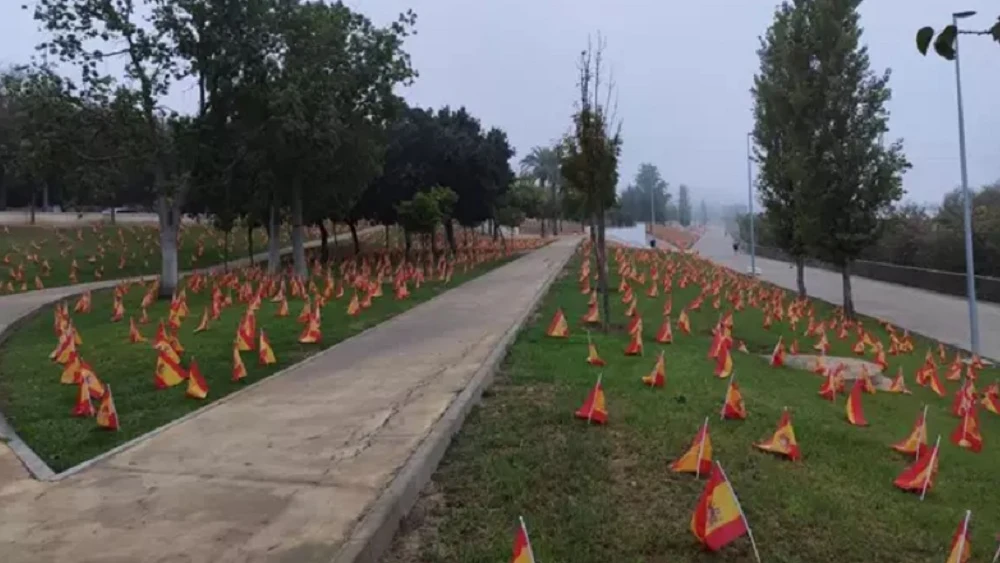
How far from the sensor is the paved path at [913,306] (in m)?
24.4

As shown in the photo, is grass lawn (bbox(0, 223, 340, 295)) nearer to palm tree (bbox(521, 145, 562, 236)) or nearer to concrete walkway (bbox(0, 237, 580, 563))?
concrete walkway (bbox(0, 237, 580, 563))

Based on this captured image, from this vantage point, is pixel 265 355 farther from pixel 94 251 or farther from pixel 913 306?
pixel 94 251

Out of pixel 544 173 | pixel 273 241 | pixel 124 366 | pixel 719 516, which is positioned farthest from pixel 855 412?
pixel 544 173

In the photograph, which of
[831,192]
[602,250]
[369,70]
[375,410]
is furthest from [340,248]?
[375,410]

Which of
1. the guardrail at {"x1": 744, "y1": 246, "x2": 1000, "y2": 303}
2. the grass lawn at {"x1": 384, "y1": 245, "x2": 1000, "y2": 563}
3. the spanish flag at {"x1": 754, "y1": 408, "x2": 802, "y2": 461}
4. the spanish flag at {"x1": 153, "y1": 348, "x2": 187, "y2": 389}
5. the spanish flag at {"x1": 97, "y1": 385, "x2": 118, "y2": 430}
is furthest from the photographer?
the guardrail at {"x1": 744, "y1": 246, "x2": 1000, "y2": 303}

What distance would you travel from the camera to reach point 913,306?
1282 inches

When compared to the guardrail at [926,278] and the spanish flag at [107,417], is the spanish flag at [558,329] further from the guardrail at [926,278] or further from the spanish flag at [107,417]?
the guardrail at [926,278]

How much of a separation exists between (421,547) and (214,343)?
946 cm

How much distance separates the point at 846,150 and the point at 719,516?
23.4 meters

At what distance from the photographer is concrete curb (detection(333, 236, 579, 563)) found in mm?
5004

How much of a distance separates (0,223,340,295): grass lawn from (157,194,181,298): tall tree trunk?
23.8 feet

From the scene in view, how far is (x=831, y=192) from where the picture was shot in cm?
2605

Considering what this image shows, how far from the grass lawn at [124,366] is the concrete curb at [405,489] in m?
2.85

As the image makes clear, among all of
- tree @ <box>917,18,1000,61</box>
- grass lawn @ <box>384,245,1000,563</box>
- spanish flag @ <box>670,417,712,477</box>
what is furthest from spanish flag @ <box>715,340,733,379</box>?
tree @ <box>917,18,1000,61</box>
